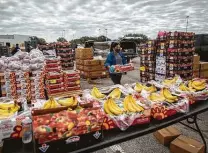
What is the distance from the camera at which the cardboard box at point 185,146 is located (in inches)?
125

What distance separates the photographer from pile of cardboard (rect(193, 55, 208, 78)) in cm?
767

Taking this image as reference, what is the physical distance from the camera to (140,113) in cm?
202

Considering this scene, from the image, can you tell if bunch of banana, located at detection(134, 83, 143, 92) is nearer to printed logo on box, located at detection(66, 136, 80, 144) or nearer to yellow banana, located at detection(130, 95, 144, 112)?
yellow banana, located at detection(130, 95, 144, 112)

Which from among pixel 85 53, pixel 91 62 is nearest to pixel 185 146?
pixel 91 62

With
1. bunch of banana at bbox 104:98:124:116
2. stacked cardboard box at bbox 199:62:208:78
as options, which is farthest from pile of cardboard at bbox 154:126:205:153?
stacked cardboard box at bbox 199:62:208:78

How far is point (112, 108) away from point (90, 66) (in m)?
8.93

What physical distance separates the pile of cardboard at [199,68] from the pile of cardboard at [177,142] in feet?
15.0

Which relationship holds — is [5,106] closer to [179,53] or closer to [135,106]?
[135,106]

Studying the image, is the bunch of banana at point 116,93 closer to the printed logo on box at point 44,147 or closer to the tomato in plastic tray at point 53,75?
the printed logo on box at point 44,147

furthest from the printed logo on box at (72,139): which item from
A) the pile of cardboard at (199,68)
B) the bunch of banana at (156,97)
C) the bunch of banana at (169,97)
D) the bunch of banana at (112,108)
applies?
the pile of cardboard at (199,68)

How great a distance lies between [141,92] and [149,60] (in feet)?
17.0

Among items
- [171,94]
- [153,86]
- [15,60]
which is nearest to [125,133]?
[171,94]

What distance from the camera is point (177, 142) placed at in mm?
3410

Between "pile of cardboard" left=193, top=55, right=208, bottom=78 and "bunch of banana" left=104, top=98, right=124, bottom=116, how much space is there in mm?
6469
